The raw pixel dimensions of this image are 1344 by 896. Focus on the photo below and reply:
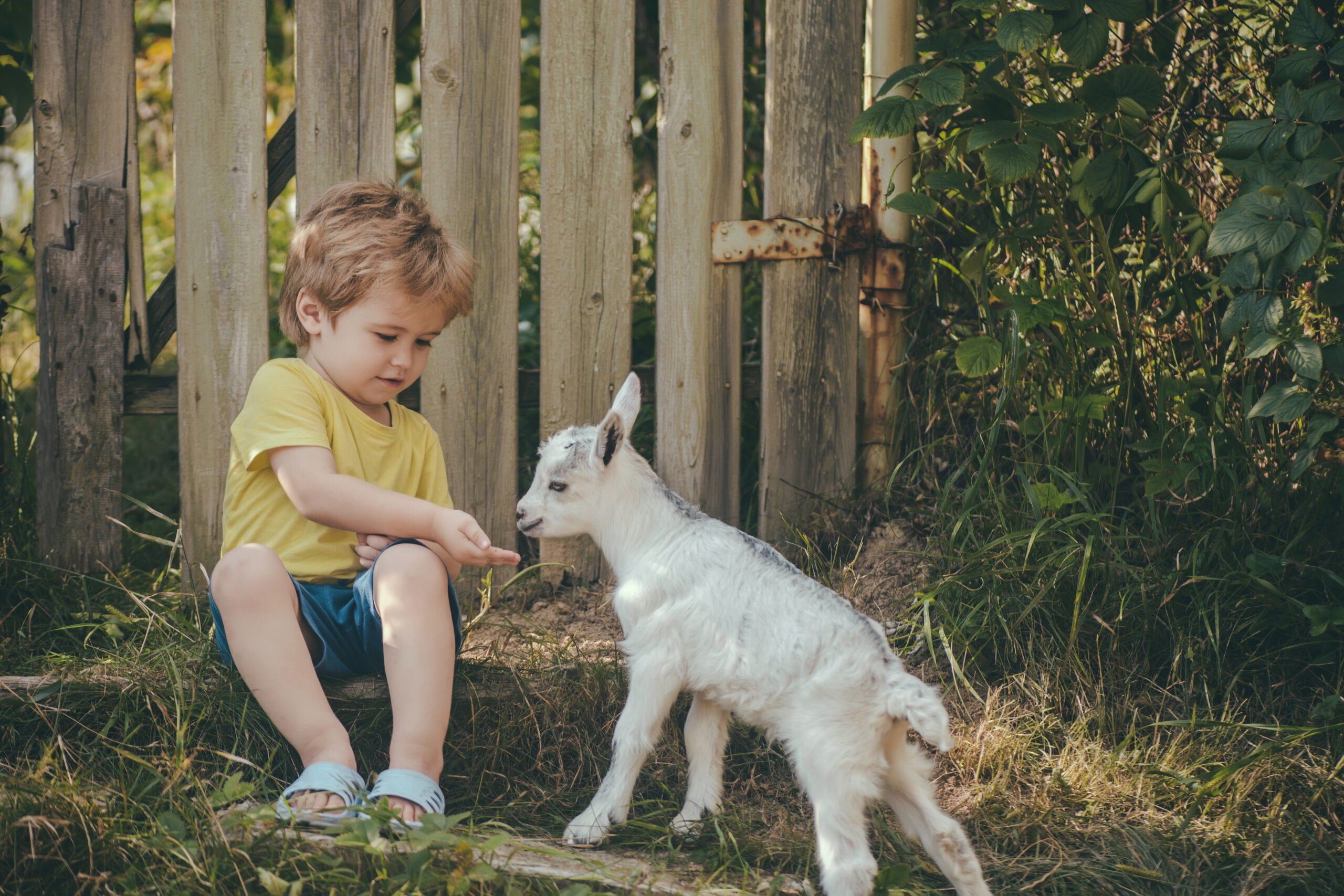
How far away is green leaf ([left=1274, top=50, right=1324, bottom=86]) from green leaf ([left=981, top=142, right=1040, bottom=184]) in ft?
2.05

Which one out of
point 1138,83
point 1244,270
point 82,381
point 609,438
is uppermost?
point 1138,83

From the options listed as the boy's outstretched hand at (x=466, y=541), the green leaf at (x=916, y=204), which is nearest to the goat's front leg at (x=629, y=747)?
the boy's outstretched hand at (x=466, y=541)

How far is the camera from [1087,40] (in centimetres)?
284

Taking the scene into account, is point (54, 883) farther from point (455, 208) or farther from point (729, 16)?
point (729, 16)

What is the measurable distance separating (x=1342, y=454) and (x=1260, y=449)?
26 centimetres

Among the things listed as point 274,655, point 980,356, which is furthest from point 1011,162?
point 274,655

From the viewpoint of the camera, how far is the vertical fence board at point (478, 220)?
342 centimetres

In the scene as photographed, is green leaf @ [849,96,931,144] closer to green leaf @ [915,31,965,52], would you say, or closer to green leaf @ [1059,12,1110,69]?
green leaf @ [915,31,965,52]

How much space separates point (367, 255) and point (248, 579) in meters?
0.90

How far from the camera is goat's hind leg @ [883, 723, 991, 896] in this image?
7.28 feet

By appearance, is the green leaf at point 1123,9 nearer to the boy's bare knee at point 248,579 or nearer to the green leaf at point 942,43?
the green leaf at point 942,43

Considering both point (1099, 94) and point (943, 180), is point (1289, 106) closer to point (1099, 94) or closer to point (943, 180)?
point (1099, 94)

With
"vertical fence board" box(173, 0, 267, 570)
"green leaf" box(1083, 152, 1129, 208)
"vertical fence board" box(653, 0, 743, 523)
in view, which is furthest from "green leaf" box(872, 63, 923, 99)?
"vertical fence board" box(173, 0, 267, 570)

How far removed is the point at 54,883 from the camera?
79.6 inches
